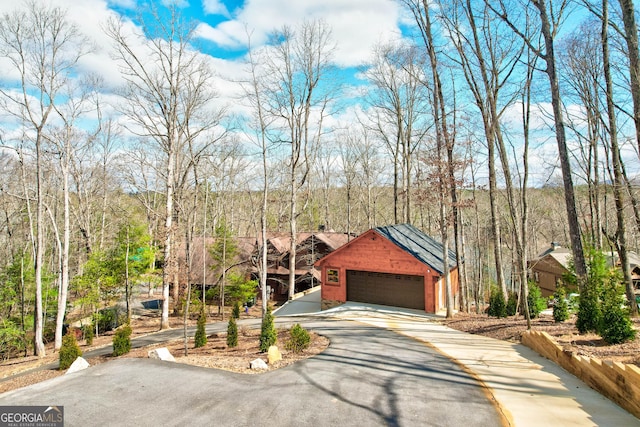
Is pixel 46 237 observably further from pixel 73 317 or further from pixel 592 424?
pixel 592 424

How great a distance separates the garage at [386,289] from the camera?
18234mm

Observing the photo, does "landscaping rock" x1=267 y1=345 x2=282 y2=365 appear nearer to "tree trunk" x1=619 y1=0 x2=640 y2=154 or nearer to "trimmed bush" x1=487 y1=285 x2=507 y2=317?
"tree trunk" x1=619 y1=0 x2=640 y2=154

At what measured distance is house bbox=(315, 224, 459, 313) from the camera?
17891 mm

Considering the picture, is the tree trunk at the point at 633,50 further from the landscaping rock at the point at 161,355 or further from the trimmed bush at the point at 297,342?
the landscaping rock at the point at 161,355

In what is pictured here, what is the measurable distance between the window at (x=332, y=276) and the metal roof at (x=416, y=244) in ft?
12.2

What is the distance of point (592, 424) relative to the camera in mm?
5285

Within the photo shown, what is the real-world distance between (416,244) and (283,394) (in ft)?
49.4

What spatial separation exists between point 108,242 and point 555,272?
42453 millimetres

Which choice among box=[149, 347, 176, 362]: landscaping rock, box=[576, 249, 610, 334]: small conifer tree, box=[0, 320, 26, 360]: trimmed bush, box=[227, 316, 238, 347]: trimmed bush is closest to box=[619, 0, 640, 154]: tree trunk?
box=[576, 249, 610, 334]: small conifer tree

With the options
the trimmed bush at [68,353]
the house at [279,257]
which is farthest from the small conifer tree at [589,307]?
the house at [279,257]

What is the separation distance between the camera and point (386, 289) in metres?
19.1

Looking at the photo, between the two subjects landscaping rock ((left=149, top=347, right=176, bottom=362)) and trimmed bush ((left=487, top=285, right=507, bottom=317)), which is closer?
landscaping rock ((left=149, top=347, right=176, bottom=362))

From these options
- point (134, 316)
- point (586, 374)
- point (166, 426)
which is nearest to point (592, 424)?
point (586, 374)

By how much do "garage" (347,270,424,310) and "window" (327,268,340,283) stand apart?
0.71 meters
